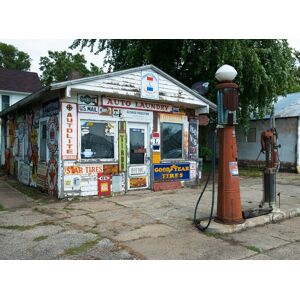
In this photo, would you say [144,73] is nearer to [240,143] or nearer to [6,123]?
[6,123]

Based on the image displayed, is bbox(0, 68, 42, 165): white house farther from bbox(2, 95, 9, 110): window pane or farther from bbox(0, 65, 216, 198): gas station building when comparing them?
bbox(0, 65, 216, 198): gas station building

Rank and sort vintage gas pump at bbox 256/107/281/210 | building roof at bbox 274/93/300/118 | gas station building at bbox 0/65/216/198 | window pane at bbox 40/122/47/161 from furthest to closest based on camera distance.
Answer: building roof at bbox 274/93/300/118 → window pane at bbox 40/122/47/161 → gas station building at bbox 0/65/216/198 → vintage gas pump at bbox 256/107/281/210

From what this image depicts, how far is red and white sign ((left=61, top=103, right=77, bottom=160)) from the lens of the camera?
816 cm

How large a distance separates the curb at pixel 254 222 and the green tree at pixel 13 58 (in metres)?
46.8

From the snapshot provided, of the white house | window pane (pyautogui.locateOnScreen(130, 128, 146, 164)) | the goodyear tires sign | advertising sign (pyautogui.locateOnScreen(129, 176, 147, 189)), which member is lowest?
advertising sign (pyautogui.locateOnScreen(129, 176, 147, 189))

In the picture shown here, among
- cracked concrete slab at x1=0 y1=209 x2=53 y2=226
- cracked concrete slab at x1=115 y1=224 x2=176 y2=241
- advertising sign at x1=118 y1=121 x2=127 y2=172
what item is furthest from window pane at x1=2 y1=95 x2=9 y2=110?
cracked concrete slab at x1=115 y1=224 x2=176 y2=241

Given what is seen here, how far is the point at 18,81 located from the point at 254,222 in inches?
1140

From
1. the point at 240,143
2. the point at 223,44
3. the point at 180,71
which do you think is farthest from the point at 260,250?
the point at 240,143

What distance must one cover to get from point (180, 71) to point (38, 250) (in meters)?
12.8

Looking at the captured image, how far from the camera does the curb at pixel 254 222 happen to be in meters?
5.32

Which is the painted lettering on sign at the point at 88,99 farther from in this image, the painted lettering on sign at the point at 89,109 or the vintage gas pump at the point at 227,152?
the vintage gas pump at the point at 227,152

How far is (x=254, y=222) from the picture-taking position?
19.0ft

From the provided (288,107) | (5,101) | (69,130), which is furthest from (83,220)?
(5,101)

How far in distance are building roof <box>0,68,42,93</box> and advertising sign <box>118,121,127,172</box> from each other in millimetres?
22258
